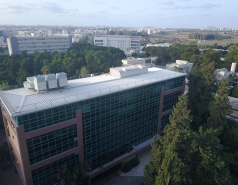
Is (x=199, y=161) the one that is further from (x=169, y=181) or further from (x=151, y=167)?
(x=169, y=181)

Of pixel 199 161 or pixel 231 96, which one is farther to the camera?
pixel 231 96

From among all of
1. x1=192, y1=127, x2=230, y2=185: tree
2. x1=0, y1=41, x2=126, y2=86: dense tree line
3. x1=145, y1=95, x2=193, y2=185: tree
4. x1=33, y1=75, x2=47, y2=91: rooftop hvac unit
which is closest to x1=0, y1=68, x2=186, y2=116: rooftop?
x1=33, y1=75, x2=47, y2=91: rooftop hvac unit

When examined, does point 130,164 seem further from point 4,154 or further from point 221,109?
point 4,154

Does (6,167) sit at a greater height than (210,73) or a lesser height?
lesser

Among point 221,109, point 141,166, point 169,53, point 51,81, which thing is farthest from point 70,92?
point 169,53

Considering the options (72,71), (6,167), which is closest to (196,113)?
(6,167)

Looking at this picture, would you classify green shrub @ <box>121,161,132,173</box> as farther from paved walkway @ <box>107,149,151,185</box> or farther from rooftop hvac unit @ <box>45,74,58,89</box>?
rooftop hvac unit @ <box>45,74,58,89</box>
